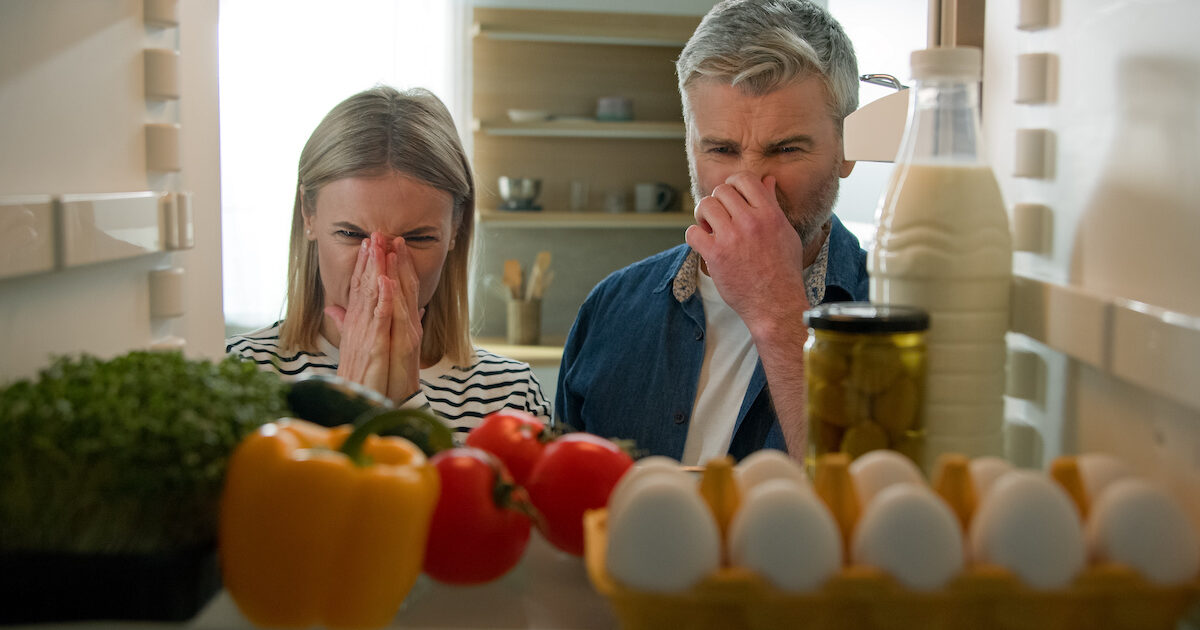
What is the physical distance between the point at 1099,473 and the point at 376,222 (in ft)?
3.57

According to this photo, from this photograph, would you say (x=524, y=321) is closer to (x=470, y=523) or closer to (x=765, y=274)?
(x=765, y=274)

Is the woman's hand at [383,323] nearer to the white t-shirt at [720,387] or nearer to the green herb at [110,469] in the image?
the white t-shirt at [720,387]

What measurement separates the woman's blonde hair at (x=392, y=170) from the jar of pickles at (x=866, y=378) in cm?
93

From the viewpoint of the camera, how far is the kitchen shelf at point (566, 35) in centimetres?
328

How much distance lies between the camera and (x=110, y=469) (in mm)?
519

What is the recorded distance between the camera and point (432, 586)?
2.20ft

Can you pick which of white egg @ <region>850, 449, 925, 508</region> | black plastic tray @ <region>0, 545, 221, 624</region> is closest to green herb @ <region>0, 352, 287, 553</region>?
black plastic tray @ <region>0, 545, 221, 624</region>

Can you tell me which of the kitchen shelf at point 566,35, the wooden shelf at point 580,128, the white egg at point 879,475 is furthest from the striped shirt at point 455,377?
the kitchen shelf at point 566,35

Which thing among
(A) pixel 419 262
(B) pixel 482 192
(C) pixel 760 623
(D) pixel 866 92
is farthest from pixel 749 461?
(B) pixel 482 192

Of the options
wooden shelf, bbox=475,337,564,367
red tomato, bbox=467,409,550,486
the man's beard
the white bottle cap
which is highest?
the white bottle cap

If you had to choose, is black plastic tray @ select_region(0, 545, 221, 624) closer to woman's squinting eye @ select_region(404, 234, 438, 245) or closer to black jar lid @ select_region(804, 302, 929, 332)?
black jar lid @ select_region(804, 302, 929, 332)

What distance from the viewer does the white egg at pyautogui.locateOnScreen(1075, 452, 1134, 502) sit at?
555 millimetres

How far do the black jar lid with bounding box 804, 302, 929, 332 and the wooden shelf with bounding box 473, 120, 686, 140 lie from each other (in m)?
2.73

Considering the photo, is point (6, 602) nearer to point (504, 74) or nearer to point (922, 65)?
point (922, 65)
